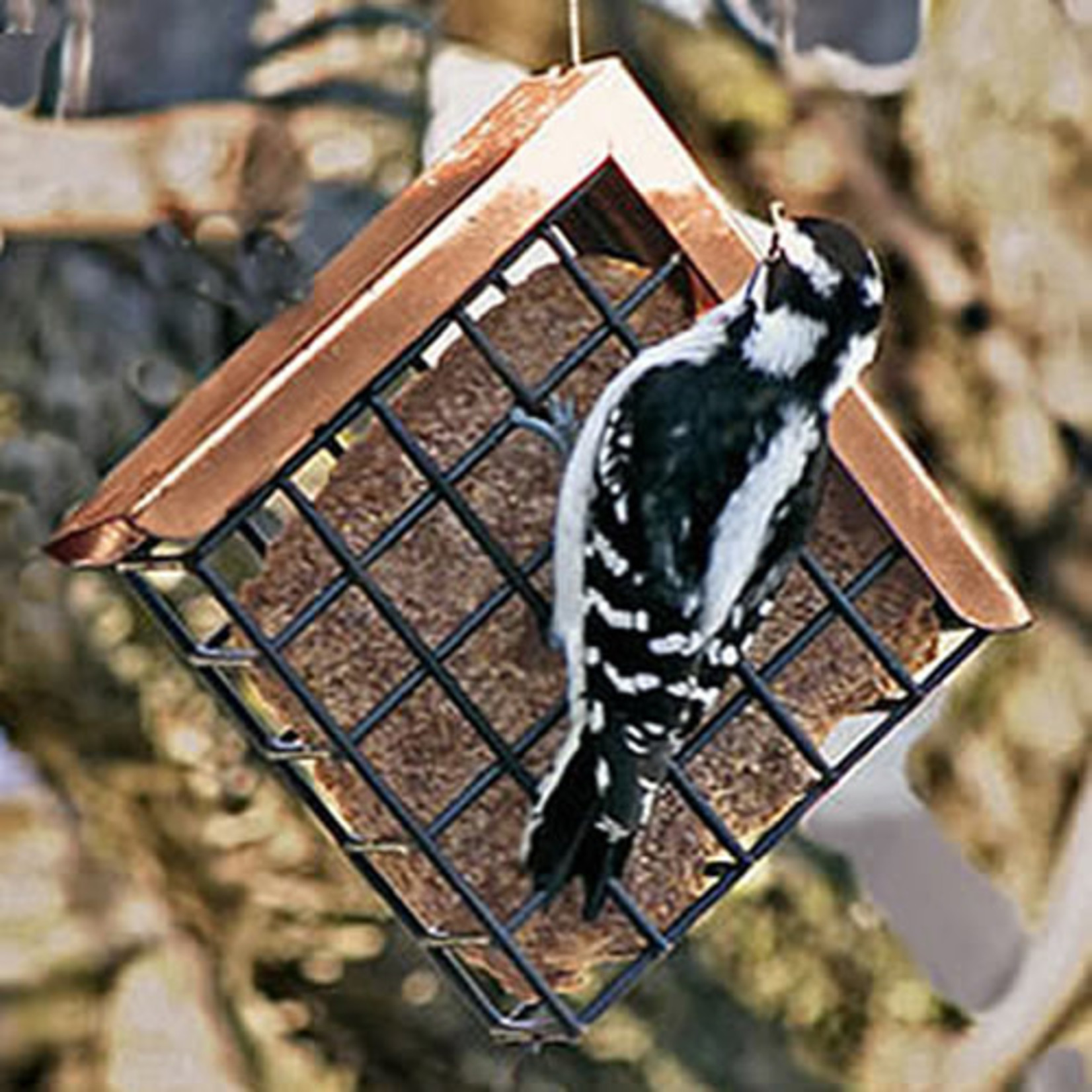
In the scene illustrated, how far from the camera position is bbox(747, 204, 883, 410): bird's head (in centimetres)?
228

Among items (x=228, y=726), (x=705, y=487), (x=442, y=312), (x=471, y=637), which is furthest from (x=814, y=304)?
(x=228, y=726)

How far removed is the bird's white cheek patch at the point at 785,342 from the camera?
2.28m

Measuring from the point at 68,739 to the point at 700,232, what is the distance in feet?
6.25

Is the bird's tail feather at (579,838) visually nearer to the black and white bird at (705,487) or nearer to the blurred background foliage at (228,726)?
the black and white bird at (705,487)

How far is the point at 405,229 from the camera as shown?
2.36 meters

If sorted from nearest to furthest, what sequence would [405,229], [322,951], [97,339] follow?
[405,229] → [97,339] → [322,951]

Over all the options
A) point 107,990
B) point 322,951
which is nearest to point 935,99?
point 322,951

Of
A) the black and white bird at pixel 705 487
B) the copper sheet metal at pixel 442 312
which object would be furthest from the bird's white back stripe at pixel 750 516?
the copper sheet metal at pixel 442 312

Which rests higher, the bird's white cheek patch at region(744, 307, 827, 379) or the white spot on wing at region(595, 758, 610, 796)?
the bird's white cheek patch at region(744, 307, 827, 379)

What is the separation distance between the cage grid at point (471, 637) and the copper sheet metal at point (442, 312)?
0.10 ft

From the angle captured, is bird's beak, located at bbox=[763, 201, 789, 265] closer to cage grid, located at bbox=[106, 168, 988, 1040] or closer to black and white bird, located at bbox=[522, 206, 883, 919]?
black and white bird, located at bbox=[522, 206, 883, 919]

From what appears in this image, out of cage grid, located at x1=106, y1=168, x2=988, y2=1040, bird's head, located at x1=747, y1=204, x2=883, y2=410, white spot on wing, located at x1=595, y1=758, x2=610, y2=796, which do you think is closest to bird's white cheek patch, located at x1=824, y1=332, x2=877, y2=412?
bird's head, located at x1=747, y1=204, x2=883, y2=410

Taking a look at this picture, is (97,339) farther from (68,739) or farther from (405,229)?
(405,229)

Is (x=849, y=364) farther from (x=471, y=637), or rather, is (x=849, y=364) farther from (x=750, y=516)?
(x=471, y=637)
